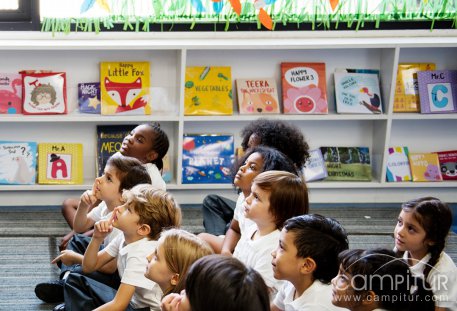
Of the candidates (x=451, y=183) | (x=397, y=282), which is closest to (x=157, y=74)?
(x=451, y=183)

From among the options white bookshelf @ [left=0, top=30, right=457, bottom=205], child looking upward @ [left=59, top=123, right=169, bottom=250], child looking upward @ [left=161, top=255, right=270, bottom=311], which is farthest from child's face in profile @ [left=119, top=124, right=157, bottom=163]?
child looking upward @ [left=161, top=255, right=270, bottom=311]

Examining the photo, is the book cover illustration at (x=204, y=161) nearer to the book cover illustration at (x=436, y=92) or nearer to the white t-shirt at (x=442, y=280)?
the book cover illustration at (x=436, y=92)

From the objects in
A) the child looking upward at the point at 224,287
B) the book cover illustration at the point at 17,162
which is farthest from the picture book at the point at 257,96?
the child looking upward at the point at 224,287

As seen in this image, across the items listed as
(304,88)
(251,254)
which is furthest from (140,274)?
(304,88)

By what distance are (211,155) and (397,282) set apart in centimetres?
262

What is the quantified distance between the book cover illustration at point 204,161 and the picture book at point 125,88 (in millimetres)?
324

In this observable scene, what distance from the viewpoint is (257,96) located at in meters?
4.31

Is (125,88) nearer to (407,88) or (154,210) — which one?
(407,88)

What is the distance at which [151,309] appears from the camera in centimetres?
244

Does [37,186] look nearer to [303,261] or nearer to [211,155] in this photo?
[211,155]

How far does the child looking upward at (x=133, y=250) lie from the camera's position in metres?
2.38

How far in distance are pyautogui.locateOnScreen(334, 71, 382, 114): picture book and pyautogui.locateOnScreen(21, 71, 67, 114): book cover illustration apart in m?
1.55

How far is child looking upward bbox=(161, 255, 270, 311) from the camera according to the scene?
148cm

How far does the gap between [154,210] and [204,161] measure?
6.08ft
